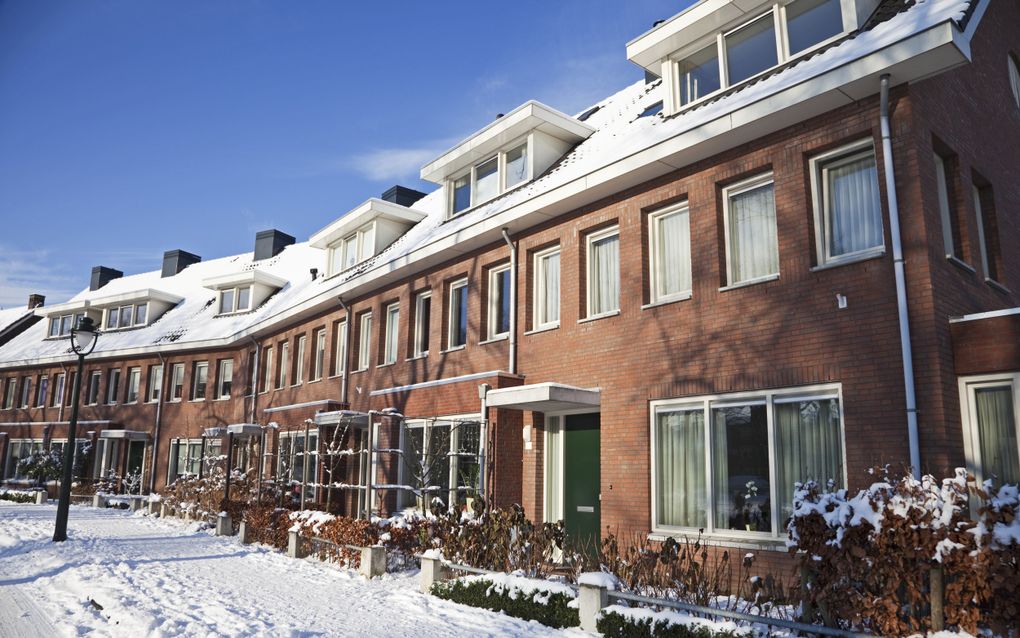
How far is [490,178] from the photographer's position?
1755cm

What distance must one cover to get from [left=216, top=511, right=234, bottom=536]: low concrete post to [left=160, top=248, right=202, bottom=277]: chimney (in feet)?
87.3

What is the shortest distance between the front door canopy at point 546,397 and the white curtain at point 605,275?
5.33 feet

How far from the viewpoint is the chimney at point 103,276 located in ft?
144

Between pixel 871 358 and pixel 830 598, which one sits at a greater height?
A: pixel 871 358

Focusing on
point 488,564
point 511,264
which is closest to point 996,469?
point 488,564

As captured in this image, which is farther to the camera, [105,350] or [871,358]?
[105,350]

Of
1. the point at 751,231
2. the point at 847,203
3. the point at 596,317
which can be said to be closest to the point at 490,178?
the point at 596,317

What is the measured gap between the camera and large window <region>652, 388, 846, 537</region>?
9.38 meters

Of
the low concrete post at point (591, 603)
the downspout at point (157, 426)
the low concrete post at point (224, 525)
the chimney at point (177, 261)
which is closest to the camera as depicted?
the low concrete post at point (591, 603)

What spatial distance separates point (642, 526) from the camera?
1120 cm

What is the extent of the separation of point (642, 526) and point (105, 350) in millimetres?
30048

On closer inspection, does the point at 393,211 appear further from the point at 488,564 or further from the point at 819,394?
the point at 819,394

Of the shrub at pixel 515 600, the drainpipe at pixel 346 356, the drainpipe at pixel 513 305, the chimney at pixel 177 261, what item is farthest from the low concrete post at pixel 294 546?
the chimney at pixel 177 261

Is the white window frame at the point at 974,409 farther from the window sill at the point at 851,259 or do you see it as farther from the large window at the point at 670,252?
the large window at the point at 670,252
